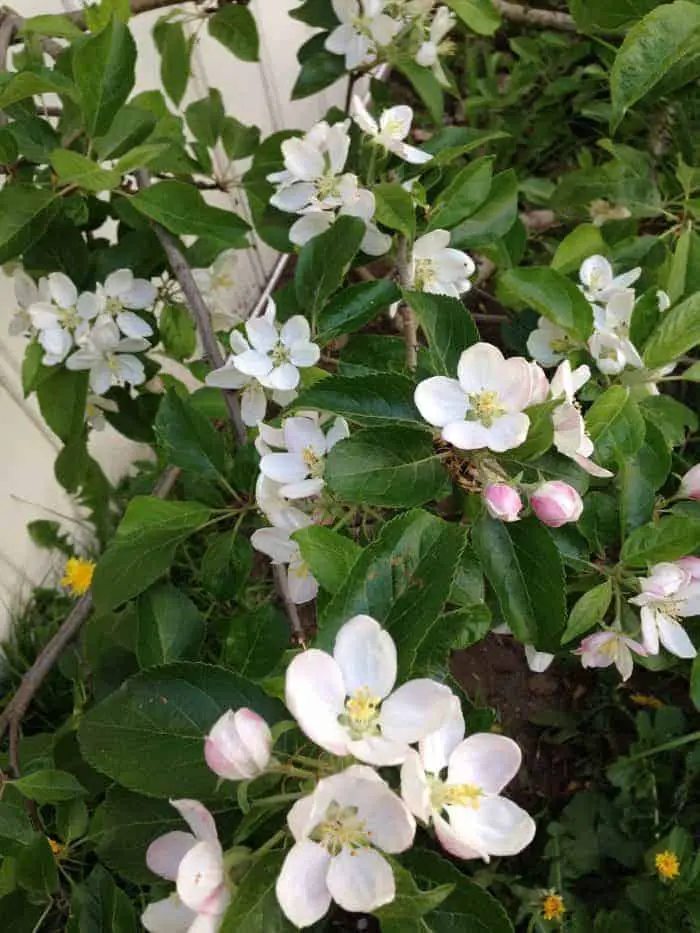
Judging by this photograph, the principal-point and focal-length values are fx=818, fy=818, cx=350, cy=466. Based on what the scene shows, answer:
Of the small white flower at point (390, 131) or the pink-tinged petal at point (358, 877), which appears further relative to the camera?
the small white flower at point (390, 131)

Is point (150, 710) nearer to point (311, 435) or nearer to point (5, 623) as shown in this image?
point (311, 435)

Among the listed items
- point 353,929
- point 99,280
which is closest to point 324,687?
point 99,280

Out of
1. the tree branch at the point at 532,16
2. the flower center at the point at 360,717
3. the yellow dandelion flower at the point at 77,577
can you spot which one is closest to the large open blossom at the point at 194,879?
the flower center at the point at 360,717

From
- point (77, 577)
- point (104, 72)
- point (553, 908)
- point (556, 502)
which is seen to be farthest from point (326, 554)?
point (77, 577)

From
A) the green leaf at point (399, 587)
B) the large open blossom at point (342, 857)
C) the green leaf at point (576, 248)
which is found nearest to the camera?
the large open blossom at point (342, 857)

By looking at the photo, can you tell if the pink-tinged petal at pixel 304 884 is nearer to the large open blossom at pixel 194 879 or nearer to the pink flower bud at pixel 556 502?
the large open blossom at pixel 194 879

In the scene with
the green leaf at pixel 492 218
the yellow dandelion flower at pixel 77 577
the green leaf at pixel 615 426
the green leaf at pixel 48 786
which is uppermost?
the green leaf at pixel 492 218

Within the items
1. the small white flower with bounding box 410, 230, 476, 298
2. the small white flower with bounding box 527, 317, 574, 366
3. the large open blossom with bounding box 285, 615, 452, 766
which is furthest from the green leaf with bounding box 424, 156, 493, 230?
the large open blossom with bounding box 285, 615, 452, 766
